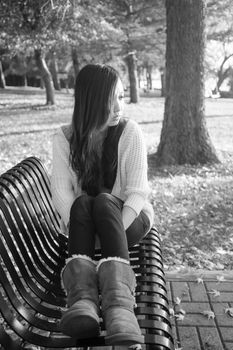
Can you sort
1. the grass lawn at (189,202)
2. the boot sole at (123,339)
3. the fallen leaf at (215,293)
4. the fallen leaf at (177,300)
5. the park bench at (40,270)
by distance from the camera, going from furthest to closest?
1. the grass lawn at (189,202)
2. the fallen leaf at (215,293)
3. the fallen leaf at (177,300)
4. the park bench at (40,270)
5. the boot sole at (123,339)

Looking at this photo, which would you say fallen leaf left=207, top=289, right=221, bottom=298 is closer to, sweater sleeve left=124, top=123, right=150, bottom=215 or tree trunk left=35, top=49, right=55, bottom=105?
sweater sleeve left=124, top=123, right=150, bottom=215

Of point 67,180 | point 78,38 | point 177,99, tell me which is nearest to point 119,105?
point 67,180

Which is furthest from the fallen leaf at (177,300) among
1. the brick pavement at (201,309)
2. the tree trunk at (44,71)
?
the tree trunk at (44,71)

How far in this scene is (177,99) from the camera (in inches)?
297

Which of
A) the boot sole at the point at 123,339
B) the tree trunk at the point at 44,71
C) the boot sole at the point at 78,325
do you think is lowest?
the boot sole at the point at 123,339

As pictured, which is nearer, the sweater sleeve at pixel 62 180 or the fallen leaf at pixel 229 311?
the sweater sleeve at pixel 62 180

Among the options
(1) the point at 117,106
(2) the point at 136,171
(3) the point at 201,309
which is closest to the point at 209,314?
(3) the point at 201,309

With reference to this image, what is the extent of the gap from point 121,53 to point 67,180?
19995 millimetres

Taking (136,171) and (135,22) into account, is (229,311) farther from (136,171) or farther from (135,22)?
(135,22)

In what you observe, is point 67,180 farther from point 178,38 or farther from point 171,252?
point 178,38

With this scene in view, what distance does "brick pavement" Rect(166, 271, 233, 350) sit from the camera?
2.95m

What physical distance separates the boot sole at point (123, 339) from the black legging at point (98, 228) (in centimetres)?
52

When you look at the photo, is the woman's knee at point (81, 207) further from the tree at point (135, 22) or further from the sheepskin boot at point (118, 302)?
the tree at point (135, 22)

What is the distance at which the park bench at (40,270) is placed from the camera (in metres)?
2.19
